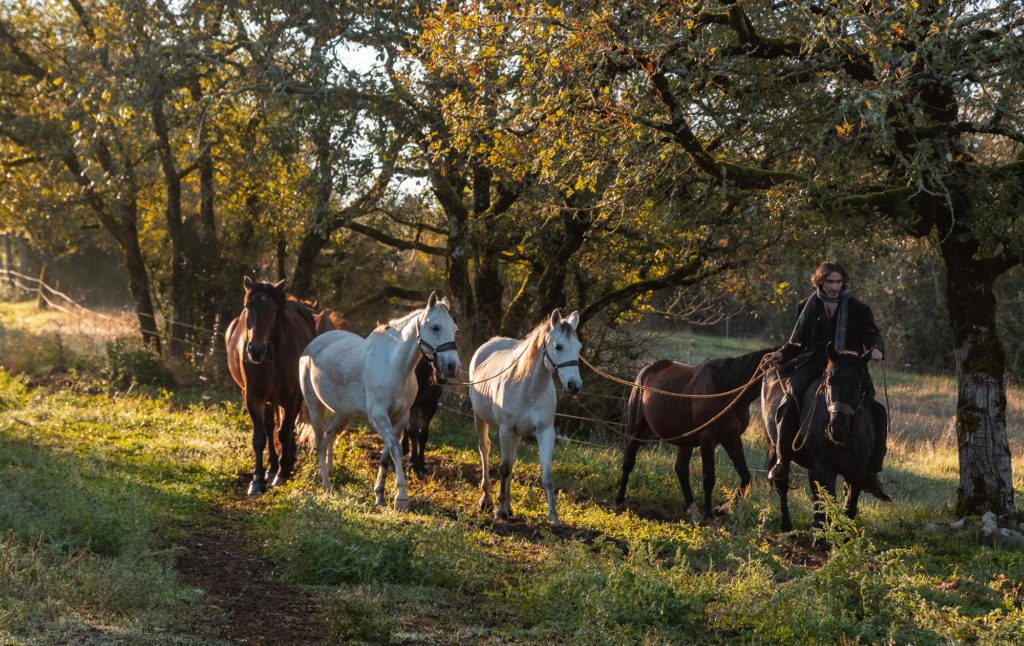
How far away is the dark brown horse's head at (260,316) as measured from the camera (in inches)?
373

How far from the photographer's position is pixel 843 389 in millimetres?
7582

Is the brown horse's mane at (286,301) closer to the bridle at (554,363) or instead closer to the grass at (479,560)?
the grass at (479,560)

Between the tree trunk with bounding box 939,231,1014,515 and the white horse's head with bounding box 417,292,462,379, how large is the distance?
5.25m

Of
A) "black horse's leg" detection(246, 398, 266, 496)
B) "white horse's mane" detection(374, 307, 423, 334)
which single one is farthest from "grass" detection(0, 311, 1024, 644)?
"white horse's mane" detection(374, 307, 423, 334)

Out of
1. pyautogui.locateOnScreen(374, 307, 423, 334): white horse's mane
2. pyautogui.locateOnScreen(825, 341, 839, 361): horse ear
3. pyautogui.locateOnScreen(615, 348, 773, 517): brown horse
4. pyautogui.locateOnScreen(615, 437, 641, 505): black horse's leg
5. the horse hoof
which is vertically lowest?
the horse hoof

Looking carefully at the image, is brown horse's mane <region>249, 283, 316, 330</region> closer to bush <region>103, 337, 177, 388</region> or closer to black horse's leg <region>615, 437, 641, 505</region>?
black horse's leg <region>615, 437, 641, 505</region>

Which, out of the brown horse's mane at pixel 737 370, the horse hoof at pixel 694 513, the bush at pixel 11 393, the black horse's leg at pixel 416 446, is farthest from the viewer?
the bush at pixel 11 393

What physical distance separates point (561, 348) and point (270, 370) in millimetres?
3872

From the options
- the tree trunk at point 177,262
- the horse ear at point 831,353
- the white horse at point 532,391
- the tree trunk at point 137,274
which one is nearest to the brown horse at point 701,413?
the horse ear at point 831,353

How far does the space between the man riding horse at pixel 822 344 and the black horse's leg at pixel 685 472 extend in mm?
1458

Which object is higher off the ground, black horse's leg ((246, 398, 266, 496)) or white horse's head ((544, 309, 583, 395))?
white horse's head ((544, 309, 583, 395))

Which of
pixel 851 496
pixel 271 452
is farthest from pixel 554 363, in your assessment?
pixel 271 452

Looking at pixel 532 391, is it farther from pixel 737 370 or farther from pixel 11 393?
pixel 11 393

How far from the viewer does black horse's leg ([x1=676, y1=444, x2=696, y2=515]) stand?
959cm
